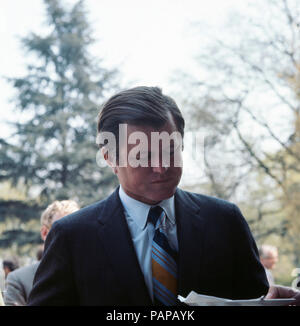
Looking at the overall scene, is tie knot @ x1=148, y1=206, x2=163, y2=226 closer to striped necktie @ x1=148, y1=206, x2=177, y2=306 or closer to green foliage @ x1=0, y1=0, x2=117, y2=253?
striped necktie @ x1=148, y1=206, x2=177, y2=306

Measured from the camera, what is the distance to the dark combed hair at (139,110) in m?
1.43

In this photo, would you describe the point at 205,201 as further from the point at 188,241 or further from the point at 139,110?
the point at 139,110

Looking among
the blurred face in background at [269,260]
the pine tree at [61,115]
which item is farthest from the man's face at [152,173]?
the pine tree at [61,115]

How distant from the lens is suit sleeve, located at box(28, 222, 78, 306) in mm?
1433

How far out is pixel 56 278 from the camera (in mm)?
1442

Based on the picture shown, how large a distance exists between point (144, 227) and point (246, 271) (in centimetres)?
36

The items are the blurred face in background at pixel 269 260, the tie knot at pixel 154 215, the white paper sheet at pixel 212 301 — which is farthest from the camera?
the blurred face in background at pixel 269 260

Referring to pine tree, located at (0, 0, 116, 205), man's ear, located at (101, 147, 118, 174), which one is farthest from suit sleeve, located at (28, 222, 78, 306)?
pine tree, located at (0, 0, 116, 205)

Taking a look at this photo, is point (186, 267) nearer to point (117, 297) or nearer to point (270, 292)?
point (117, 297)

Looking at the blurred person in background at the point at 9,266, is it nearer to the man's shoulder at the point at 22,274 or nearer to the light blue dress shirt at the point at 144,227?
the man's shoulder at the point at 22,274

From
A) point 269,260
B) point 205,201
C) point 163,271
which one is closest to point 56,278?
point 163,271

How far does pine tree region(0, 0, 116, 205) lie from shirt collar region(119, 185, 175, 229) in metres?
15.1

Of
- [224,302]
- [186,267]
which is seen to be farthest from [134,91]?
[224,302]
